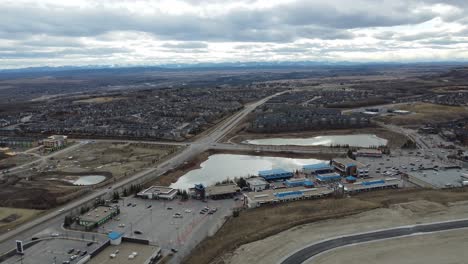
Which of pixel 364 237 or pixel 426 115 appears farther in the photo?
pixel 426 115

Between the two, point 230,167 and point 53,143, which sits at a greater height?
point 53,143

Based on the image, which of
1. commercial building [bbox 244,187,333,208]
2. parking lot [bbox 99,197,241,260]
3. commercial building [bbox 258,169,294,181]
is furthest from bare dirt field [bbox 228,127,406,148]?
parking lot [bbox 99,197,241,260]

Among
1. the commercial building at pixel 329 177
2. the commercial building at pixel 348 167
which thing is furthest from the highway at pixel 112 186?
the commercial building at pixel 348 167

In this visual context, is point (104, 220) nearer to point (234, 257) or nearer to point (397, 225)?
point (234, 257)

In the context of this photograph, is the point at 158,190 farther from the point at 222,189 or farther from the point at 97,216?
the point at 97,216

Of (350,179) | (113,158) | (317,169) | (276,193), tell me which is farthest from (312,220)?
(113,158)

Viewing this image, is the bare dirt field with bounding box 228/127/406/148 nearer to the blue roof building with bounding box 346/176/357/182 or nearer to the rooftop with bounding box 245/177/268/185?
the rooftop with bounding box 245/177/268/185
